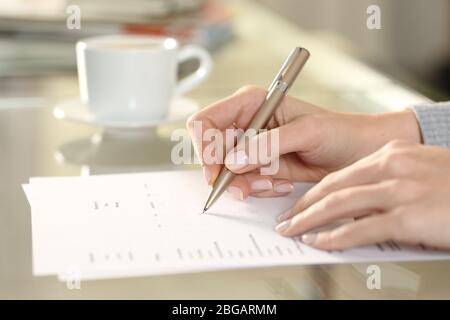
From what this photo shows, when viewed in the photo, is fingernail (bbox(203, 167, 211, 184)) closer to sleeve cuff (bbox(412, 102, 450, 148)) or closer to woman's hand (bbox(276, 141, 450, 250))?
woman's hand (bbox(276, 141, 450, 250))

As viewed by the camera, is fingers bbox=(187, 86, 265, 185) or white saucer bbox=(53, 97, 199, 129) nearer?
fingers bbox=(187, 86, 265, 185)

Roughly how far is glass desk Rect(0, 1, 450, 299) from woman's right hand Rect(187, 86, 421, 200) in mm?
104

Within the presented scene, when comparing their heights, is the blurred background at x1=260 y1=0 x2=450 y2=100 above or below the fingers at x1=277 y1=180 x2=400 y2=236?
above

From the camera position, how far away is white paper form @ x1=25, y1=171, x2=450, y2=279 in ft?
2.27

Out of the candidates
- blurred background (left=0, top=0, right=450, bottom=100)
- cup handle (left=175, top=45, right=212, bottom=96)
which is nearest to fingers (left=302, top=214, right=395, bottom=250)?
cup handle (left=175, top=45, right=212, bottom=96)

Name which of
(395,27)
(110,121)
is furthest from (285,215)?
(395,27)

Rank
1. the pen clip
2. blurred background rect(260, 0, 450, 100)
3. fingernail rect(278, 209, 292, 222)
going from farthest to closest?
1. blurred background rect(260, 0, 450, 100)
2. the pen clip
3. fingernail rect(278, 209, 292, 222)

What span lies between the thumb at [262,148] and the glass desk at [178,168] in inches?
6.3

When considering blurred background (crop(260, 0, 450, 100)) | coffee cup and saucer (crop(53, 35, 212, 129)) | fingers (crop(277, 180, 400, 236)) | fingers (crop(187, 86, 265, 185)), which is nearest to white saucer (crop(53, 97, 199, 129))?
coffee cup and saucer (crop(53, 35, 212, 129))

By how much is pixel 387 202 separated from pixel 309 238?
0.07 meters

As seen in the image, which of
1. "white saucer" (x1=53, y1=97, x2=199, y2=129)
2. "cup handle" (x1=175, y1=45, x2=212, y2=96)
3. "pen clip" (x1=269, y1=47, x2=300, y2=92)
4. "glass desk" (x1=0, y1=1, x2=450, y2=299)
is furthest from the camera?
"cup handle" (x1=175, y1=45, x2=212, y2=96)

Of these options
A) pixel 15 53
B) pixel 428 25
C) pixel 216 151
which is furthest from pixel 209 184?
pixel 428 25

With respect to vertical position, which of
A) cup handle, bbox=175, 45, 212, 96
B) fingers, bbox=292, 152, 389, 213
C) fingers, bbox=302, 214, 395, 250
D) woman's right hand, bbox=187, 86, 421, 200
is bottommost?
fingers, bbox=302, 214, 395, 250

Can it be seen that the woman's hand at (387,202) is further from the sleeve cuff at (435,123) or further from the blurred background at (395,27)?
the blurred background at (395,27)
